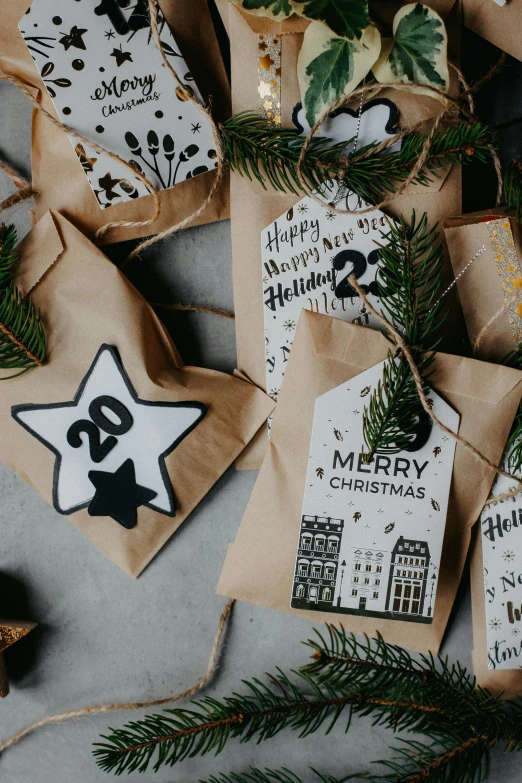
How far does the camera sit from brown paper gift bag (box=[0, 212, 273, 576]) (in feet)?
2.17

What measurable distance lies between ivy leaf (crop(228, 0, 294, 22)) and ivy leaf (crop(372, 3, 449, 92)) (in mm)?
104

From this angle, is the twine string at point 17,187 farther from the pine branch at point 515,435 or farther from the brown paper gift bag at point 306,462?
the pine branch at point 515,435

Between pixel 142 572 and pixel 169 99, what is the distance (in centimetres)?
58

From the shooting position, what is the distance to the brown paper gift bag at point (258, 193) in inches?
23.3

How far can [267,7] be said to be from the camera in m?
0.54

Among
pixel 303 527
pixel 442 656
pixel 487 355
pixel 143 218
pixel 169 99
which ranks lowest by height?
pixel 442 656

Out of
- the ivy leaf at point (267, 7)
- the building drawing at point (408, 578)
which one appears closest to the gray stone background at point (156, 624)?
the building drawing at point (408, 578)

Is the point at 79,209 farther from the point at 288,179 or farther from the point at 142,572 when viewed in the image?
the point at 142,572

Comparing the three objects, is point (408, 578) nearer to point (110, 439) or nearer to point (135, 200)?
point (110, 439)

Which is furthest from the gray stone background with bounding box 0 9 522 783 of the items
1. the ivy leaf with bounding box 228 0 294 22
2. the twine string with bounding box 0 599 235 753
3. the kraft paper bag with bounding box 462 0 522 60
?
the kraft paper bag with bounding box 462 0 522 60

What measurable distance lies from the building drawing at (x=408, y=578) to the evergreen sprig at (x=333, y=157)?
0.40 meters

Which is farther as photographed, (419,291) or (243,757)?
(243,757)

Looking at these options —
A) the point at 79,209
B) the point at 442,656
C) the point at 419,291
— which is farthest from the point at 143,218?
the point at 442,656

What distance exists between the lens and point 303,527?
63 centimetres
